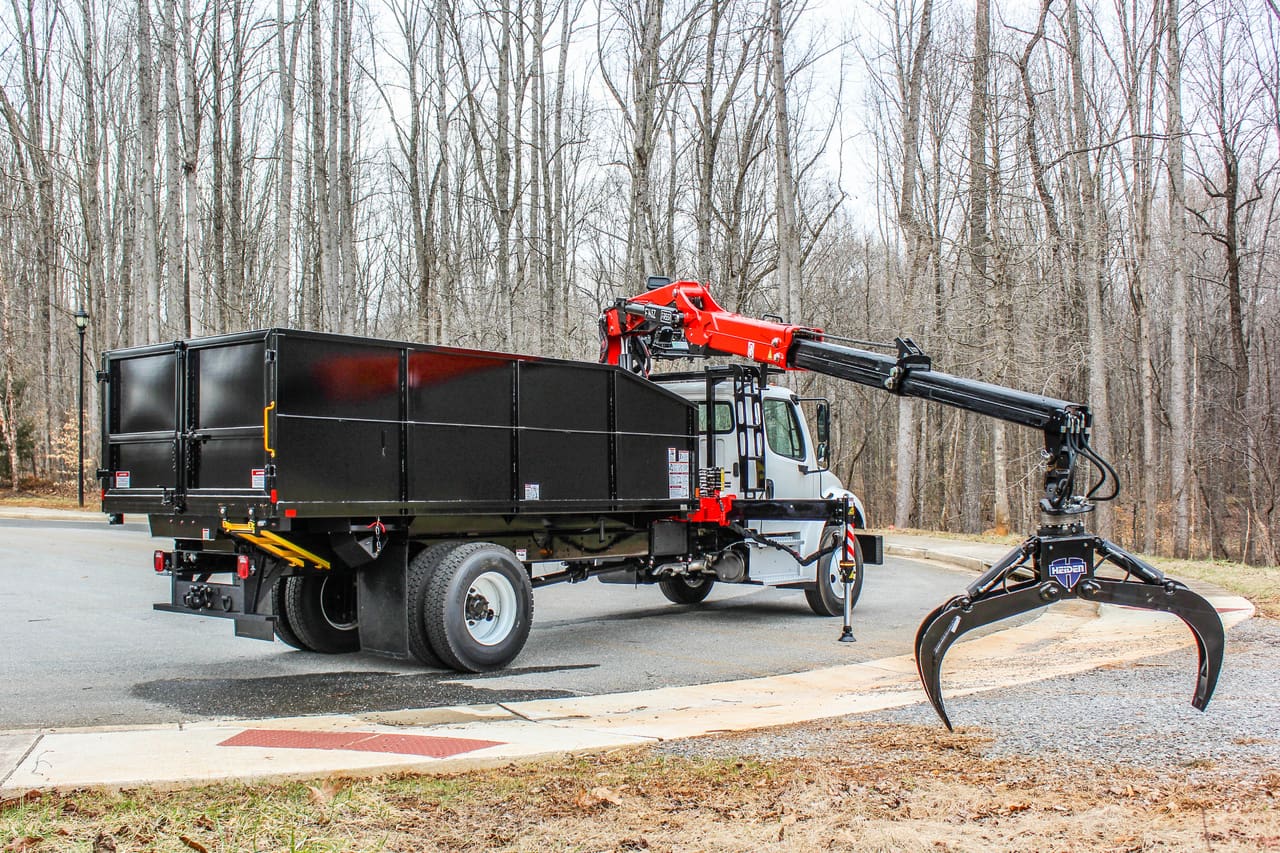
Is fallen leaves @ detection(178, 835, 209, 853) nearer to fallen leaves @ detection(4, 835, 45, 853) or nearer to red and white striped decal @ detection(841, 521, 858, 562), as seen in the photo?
fallen leaves @ detection(4, 835, 45, 853)

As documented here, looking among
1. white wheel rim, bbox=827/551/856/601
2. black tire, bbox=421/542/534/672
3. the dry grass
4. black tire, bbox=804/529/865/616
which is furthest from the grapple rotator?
white wheel rim, bbox=827/551/856/601

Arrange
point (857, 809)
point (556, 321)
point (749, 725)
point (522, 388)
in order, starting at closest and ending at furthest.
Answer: point (857, 809), point (749, 725), point (522, 388), point (556, 321)

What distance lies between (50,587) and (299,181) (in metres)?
35.5

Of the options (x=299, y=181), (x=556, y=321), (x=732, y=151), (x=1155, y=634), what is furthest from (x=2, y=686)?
(x=299, y=181)

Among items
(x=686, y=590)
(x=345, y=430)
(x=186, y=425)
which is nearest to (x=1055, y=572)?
(x=345, y=430)

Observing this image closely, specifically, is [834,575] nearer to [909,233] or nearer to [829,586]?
[829,586]

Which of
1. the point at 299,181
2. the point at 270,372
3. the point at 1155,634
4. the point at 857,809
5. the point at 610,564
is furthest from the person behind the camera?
the point at 299,181

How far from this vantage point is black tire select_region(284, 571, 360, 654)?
969cm

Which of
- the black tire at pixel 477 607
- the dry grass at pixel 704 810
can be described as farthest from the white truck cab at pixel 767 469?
the dry grass at pixel 704 810

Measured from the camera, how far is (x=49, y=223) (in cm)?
3628

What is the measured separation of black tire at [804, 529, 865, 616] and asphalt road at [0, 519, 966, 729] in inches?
9.7

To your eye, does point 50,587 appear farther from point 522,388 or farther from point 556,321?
point 556,321

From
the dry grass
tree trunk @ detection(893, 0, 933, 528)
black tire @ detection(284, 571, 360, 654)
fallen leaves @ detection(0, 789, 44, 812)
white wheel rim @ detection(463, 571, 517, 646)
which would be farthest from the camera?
tree trunk @ detection(893, 0, 933, 528)

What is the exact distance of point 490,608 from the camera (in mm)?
9133
